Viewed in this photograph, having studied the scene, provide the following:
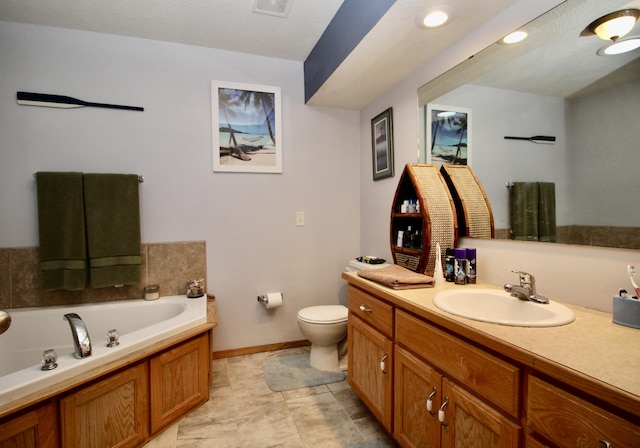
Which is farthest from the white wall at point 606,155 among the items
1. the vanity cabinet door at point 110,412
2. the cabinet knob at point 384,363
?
the vanity cabinet door at point 110,412

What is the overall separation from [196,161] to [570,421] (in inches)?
103

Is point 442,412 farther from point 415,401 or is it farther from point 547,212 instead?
point 547,212

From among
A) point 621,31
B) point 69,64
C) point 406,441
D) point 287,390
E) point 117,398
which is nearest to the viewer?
point 621,31

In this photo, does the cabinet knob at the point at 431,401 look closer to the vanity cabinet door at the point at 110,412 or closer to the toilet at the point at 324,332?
the toilet at the point at 324,332

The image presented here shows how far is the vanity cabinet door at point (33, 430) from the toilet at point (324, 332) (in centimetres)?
141

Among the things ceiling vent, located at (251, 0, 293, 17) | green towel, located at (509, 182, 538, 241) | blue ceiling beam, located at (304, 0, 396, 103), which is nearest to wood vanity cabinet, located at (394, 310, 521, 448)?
green towel, located at (509, 182, 538, 241)

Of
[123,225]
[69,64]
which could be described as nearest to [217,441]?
[123,225]

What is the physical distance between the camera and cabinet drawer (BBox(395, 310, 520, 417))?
0.90 m

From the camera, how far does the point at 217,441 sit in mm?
1641

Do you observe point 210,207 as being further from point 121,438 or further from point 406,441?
point 406,441

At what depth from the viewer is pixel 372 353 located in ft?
5.44

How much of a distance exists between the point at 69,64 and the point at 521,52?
2895 mm

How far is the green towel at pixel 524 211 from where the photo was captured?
4.58ft

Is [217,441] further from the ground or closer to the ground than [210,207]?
closer to the ground
